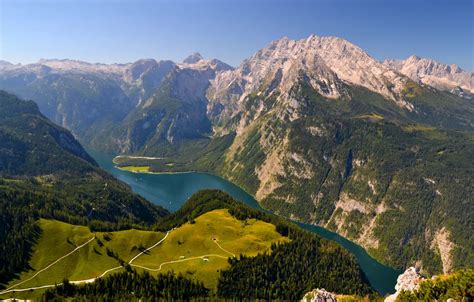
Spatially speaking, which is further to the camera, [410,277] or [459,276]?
[410,277]

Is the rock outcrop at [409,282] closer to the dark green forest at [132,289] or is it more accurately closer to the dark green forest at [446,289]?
the dark green forest at [446,289]

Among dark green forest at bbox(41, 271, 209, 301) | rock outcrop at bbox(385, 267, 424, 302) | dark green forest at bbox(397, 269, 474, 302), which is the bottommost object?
dark green forest at bbox(41, 271, 209, 301)

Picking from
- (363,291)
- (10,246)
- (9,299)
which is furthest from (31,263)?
(363,291)

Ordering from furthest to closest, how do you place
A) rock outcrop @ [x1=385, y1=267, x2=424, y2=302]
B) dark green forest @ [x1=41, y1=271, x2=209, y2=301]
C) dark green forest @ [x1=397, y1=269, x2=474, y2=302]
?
dark green forest @ [x1=41, y1=271, x2=209, y2=301] → rock outcrop @ [x1=385, y1=267, x2=424, y2=302] → dark green forest @ [x1=397, y1=269, x2=474, y2=302]

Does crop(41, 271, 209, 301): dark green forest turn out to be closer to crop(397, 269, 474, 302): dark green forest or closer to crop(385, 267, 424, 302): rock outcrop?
crop(385, 267, 424, 302): rock outcrop

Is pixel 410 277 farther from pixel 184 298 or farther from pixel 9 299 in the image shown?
pixel 9 299

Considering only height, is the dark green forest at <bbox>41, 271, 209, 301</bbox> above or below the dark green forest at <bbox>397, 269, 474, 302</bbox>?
below

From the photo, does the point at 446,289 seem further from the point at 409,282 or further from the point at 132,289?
the point at 132,289

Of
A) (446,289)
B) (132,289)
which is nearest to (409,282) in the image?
(446,289)

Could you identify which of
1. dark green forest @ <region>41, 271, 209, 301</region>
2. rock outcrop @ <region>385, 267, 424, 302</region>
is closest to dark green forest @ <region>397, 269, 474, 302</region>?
rock outcrop @ <region>385, 267, 424, 302</region>

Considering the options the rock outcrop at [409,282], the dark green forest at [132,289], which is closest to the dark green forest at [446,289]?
the rock outcrop at [409,282]

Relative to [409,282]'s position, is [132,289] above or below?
below
